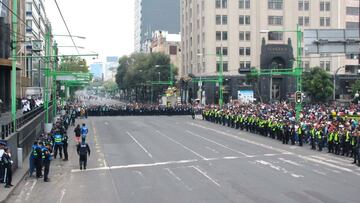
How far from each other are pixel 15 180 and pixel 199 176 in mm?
6746

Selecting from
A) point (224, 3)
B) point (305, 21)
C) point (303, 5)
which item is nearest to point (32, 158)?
point (224, 3)

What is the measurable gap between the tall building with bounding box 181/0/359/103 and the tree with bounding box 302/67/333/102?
25.8 feet

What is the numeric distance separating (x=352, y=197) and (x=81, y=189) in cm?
863

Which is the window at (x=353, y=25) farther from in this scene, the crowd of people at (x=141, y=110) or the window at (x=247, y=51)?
the crowd of people at (x=141, y=110)

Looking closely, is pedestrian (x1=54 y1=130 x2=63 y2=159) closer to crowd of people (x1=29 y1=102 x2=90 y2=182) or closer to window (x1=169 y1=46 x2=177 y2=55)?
crowd of people (x1=29 y1=102 x2=90 y2=182)

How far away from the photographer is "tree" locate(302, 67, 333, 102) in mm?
80056

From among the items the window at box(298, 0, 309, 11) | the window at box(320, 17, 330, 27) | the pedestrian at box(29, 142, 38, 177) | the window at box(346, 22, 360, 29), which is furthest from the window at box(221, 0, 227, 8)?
the pedestrian at box(29, 142, 38, 177)

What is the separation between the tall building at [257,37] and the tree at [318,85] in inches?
309

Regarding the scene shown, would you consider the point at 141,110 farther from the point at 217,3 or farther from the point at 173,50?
the point at 173,50

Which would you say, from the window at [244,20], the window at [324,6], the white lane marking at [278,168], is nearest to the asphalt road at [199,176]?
the white lane marking at [278,168]

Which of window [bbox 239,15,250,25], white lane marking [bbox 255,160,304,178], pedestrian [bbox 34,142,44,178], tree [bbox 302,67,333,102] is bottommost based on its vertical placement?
white lane marking [bbox 255,160,304,178]

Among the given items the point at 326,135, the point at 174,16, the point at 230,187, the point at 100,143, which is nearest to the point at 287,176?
the point at 230,187

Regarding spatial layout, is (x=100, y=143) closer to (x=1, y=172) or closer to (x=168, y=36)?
(x=1, y=172)

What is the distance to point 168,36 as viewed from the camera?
154 metres
